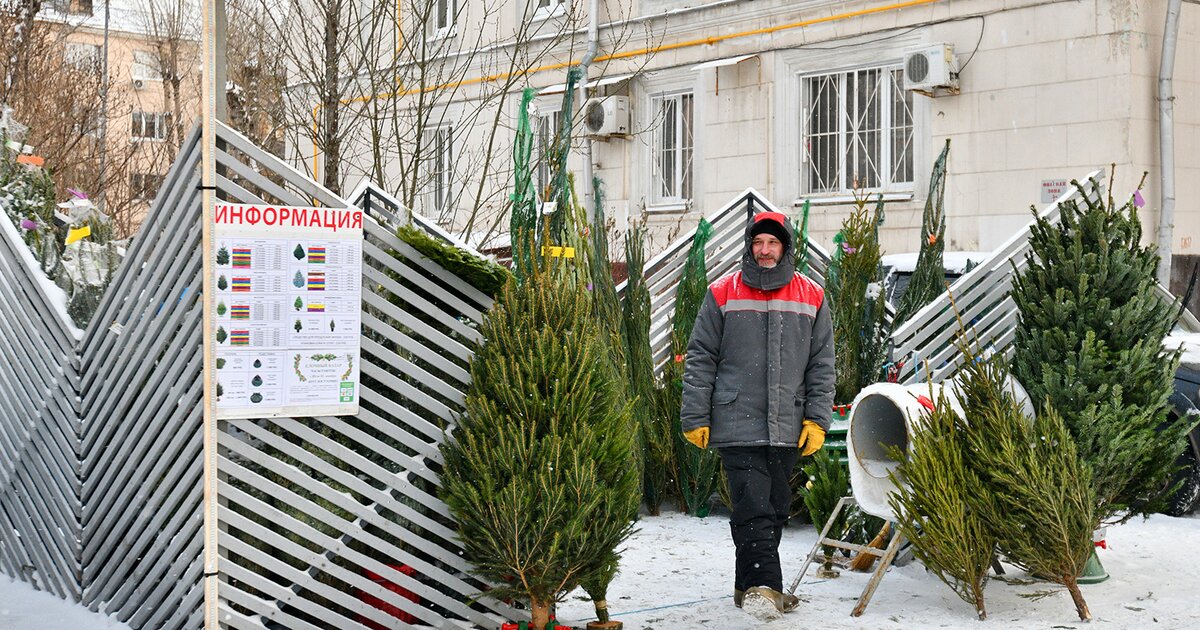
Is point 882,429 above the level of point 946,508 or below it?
above

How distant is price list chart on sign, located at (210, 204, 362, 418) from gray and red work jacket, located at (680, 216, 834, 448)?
1.68 metres

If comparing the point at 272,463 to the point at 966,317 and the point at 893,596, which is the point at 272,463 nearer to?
the point at 893,596

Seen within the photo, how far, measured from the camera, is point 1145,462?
6156 millimetres

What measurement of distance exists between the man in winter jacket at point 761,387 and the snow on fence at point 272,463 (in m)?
1.17

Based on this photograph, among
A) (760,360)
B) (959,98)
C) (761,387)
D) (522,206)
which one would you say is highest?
(959,98)

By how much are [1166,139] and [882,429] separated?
8.26 m

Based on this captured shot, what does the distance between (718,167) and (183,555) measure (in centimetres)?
1291

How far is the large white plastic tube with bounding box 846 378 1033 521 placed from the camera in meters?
6.05

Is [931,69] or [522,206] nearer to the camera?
[522,206]

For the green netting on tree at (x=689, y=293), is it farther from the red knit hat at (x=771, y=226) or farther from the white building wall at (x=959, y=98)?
the white building wall at (x=959, y=98)

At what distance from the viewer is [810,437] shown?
19.1ft

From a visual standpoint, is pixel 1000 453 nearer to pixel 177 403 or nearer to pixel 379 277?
pixel 379 277

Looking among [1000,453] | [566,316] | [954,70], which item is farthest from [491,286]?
[954,70]

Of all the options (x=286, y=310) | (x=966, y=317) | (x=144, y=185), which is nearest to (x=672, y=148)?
(x=144, y=185)
